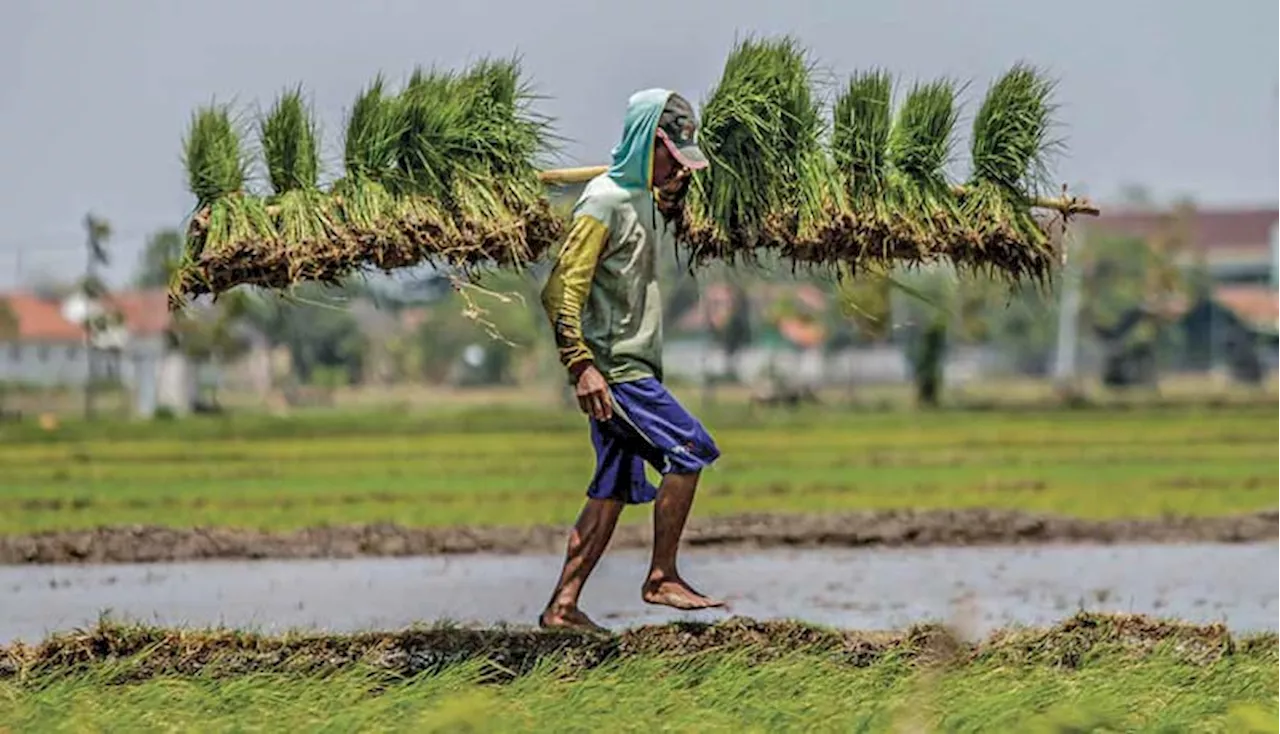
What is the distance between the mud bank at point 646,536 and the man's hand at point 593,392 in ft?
18.3

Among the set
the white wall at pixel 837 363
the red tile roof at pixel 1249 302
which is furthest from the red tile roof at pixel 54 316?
the red tile roof at pixel 1249 302

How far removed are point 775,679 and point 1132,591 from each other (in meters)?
4.27

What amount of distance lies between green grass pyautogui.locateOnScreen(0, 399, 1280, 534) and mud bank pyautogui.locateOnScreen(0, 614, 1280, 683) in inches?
307

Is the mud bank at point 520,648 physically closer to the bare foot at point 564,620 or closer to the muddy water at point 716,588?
the bare foot at point 564,620

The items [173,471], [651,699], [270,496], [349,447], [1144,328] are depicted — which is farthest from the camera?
[1144,328]

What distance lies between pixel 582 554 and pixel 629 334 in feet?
2.58

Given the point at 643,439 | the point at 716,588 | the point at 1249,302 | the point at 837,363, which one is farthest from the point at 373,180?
the point at 1249,302

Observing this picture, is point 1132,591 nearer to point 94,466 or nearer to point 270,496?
point 270,496

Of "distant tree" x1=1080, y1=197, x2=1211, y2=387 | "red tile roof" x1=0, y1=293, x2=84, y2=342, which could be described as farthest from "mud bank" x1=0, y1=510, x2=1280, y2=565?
"red tile roof" x1=0, y1=293, x2=84, y2=342

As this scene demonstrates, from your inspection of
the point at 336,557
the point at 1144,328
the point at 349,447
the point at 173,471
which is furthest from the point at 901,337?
the point at 336,557

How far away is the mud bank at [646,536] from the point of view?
12.6 metres

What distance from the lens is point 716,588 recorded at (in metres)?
10.8

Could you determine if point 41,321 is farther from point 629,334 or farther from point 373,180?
point 629,334

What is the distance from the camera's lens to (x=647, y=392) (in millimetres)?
7375
